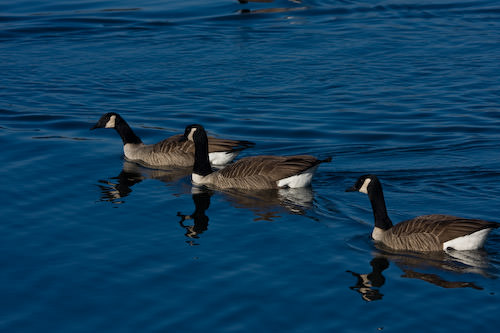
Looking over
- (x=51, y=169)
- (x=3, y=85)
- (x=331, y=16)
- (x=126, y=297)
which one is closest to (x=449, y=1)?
(x=331, y=16)

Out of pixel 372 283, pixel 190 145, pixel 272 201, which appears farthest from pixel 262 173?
pixel 372 283

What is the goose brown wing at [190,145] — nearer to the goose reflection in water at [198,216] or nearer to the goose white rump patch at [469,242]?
the goose reflection in water at [198,216]

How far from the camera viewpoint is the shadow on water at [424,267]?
33.0 feet

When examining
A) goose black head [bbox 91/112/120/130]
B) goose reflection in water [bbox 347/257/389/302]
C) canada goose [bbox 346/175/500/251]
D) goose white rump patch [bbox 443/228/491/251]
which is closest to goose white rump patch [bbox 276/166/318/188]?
canada goose [bbox 346/175/500/251]

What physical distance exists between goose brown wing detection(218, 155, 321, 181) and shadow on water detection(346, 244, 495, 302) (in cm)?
294

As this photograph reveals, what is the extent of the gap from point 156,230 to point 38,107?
368 inches

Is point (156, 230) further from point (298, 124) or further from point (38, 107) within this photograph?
point (38, 107)

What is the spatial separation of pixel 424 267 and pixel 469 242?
2.48ft

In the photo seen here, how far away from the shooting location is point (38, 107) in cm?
2055

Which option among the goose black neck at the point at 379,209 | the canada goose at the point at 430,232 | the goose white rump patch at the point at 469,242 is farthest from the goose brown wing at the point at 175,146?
the goose white rump patch at the point at 469,242

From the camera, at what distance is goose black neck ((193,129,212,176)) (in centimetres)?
1520

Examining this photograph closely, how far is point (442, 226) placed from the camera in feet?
36.2

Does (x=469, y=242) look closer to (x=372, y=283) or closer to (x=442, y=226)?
(x=442, y=226)

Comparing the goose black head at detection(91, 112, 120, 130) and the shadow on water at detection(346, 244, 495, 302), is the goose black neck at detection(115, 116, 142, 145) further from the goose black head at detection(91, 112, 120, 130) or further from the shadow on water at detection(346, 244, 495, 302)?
the shadow on water at detection(346, 244, 495, 302)
